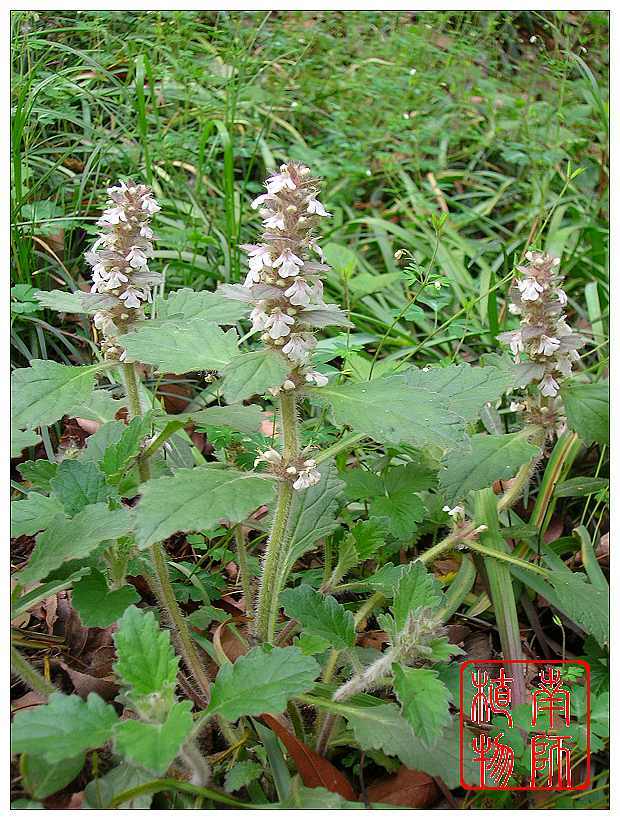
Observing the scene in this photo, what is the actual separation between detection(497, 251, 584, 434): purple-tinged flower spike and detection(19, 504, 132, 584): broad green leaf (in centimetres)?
117

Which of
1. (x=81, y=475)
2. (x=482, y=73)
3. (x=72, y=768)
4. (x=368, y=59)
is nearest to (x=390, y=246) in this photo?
(x=368, y=59)

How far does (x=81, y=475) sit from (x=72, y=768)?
2.07 feet

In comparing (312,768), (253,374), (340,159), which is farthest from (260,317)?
(340,159)

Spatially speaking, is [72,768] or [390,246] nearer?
[72,768]

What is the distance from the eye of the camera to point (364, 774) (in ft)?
6.11

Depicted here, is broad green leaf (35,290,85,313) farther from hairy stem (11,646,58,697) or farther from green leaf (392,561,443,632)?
green leaf (392,561,443,632)

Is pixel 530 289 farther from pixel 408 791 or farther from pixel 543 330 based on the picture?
pixel 408 791

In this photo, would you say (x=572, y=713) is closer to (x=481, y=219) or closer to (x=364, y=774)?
(x=364, y=774)

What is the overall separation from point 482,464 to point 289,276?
0.79 meters

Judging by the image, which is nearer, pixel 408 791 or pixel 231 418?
Answer: pixel 408 791

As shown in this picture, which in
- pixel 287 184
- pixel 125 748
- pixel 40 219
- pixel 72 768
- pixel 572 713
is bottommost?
pixel 572 713

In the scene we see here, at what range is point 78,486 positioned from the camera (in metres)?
1.84

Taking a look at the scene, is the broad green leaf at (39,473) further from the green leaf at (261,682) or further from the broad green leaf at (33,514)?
the green leaf at (261,682)

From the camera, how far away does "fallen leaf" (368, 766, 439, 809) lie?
174cm
